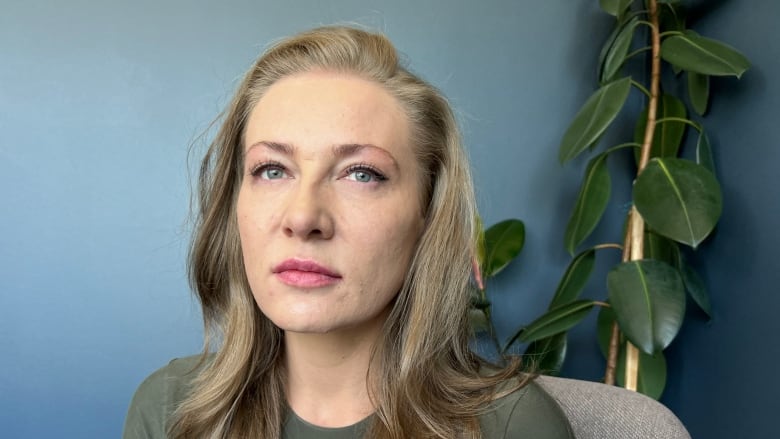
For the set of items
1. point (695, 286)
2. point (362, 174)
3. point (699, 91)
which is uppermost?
point (699, 91)

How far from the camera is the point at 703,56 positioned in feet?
4.49

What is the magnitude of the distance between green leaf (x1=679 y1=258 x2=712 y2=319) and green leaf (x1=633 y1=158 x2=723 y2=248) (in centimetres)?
27

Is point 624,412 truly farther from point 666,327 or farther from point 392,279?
point 666,327

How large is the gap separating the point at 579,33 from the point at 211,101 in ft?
3.56

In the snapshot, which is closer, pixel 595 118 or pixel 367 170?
pixel 367 170

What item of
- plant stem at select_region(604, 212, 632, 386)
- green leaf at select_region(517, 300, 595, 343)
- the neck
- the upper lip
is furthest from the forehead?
plant stem at select_region(604, 212, 632, 386)

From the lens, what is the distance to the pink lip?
0.76 meters

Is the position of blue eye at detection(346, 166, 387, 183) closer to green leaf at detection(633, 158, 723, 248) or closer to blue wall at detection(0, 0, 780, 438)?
green leaf at detection(633, 158, 723, 248)

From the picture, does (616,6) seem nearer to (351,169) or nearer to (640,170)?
(640,170)

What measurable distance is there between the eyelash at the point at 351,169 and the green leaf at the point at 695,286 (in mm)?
1009

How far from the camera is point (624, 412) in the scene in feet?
2.58

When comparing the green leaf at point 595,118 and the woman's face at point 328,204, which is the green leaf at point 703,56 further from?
the woman's face at point 328,204

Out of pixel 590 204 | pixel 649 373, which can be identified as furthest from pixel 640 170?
pixel 649 373

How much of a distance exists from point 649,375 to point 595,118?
2.11 ft
